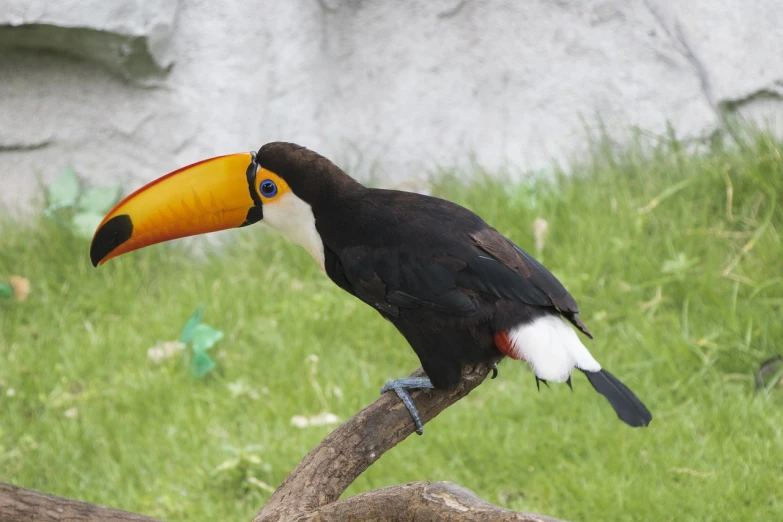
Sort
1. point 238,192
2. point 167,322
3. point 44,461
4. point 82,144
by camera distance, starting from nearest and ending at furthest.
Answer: point 238,192 → point 44,461 → point 167,322 → point 82,144

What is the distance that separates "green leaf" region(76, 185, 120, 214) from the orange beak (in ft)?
5.61

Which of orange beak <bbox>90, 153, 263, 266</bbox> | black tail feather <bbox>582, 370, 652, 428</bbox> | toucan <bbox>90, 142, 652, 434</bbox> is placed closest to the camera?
black tail feather <bbox>582, 370, 652, 428</bbox>

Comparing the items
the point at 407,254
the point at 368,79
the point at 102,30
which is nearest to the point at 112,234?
the point at 407,254

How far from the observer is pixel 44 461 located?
2.73 meters

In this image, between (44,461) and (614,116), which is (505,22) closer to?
(614,116)

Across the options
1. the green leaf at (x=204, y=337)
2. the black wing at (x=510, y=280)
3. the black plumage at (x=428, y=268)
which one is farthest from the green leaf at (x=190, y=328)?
the black wing at (x=510, y=280)

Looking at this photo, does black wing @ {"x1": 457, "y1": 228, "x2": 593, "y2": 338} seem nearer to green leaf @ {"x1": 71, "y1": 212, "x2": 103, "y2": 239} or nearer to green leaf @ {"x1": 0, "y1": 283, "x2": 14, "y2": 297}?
green leaf @ {"x1": 71, "y1": 212, "x2": 103, "y2": 239}

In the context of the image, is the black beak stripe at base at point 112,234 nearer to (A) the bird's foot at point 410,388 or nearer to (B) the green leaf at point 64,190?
(A) the bird's foot at point 410,388

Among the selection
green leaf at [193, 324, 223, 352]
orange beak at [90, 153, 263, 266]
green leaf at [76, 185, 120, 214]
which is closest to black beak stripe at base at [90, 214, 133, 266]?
orange beak at [90, 153, 263, 266]

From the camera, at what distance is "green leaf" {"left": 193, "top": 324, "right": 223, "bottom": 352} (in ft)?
9.73

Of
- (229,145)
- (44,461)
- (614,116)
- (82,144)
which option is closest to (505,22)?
(614,116)

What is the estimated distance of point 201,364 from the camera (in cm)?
298

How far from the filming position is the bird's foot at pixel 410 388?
1.68 meters

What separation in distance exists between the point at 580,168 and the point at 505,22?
68 centimetres
